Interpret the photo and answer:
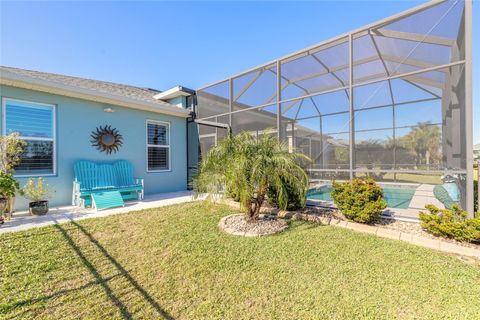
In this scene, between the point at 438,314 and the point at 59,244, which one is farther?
the point at 59,244

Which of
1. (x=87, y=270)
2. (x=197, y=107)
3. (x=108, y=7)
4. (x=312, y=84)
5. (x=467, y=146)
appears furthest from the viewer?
(x=197, y=107)

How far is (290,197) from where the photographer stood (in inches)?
212

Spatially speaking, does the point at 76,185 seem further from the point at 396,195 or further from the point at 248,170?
the point at 396,195

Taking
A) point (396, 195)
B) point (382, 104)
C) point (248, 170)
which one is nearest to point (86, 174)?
point (248, 170)

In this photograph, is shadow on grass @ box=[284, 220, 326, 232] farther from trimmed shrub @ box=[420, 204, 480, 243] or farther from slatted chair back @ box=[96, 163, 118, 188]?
slatted chair back @ box=[96, 163, 118, 188]

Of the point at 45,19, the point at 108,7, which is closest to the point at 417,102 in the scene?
the point at 108,7

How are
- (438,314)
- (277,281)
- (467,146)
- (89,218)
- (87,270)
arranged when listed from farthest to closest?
1. (89,218)
2. (467,146)
3. (87,270)
4. (277,281)
5. (438,314)

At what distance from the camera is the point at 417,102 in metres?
6.14

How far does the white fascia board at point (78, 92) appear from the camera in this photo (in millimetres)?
5132

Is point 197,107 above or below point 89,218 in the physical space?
above

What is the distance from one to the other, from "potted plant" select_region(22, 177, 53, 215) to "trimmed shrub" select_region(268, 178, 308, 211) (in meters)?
5.66

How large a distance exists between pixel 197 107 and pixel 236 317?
804 cm

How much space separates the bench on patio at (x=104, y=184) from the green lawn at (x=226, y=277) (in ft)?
6.14

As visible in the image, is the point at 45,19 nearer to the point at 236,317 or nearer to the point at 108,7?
the point at 108,7
